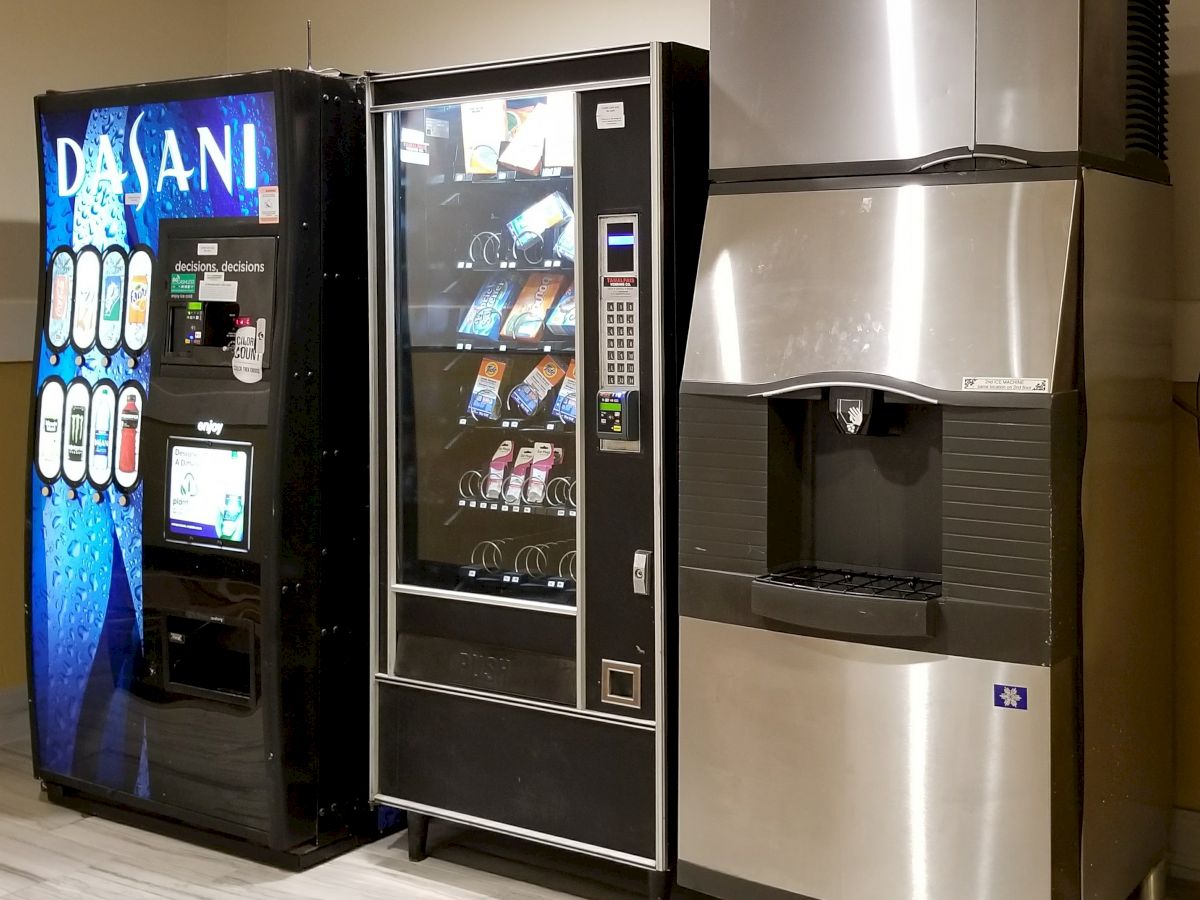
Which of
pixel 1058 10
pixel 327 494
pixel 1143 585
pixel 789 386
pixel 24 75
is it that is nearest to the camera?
pixel 1058 10

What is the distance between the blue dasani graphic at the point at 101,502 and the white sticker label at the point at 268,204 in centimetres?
8

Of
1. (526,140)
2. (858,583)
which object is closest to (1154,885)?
(858,583)

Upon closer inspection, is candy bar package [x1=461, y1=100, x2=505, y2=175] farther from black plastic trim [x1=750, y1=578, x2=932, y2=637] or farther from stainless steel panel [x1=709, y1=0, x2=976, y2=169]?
black plastic trim [x1=750, y1=578, x2=932, y2=637]

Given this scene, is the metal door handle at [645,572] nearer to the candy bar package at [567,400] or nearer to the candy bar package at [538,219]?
the candy bar package at [567,400]

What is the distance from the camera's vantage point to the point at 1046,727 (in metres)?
2.44

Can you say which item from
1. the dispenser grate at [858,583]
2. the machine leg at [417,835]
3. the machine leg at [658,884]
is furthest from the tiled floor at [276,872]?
the dispenser grate at [858,583]

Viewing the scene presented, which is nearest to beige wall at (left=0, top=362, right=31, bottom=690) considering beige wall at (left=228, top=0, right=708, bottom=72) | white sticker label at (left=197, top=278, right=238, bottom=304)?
white sticker label at (left=197, top=278, right=238, bottom=304)

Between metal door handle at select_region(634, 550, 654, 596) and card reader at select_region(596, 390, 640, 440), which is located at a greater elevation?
card reader at select_region(596, 390, 640, 440)

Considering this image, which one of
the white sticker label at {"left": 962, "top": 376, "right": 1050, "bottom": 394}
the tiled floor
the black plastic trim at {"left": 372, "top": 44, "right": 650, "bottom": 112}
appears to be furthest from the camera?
the tiled floor

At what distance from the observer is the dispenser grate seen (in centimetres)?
257

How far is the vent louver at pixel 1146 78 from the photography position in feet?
8.87

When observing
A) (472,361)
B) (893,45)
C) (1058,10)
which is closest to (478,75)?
(472,361)

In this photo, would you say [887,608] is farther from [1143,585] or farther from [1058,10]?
[1058,10]

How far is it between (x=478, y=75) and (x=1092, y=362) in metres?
1.51
